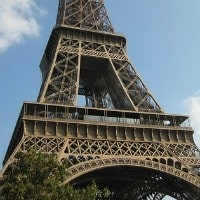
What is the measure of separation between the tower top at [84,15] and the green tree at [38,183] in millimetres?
21075

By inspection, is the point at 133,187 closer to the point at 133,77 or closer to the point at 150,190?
the point at 150,190

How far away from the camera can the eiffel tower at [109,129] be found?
28719 millimetres

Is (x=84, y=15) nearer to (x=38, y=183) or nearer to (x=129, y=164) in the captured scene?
(x=129, y=164)

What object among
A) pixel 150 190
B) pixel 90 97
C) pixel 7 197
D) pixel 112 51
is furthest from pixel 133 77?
pixel 7 197

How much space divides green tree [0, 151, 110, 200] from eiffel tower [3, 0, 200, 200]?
5.97 m

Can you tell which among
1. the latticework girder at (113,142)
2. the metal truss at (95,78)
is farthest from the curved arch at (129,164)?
the metal truss at (95,78)

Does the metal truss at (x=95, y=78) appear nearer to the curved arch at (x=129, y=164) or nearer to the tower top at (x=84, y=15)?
the tower top at (x=84, y=15)

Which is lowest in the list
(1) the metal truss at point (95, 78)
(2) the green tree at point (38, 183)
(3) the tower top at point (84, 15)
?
(2) the green tree at point (38, 183)

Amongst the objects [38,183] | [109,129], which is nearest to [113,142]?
[109,129]

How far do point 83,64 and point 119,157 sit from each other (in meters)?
12.9

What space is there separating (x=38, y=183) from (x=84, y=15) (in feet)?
83.0

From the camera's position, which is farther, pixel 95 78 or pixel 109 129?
pixel 95 78

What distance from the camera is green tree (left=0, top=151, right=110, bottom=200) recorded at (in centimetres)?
1897

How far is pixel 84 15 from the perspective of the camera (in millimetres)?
42094
